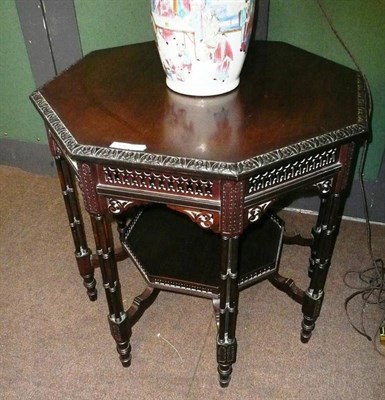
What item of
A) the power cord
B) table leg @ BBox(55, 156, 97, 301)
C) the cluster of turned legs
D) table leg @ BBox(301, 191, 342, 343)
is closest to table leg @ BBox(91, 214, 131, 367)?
the cluster of turned legs

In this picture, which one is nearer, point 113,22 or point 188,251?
point 188,251

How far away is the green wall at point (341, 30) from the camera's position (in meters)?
1.28

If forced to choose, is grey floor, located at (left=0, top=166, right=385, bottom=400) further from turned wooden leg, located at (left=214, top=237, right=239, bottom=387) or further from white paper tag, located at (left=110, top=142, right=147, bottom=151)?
white paper tag, located at (left=110, top=142, right=147, bottom=151)

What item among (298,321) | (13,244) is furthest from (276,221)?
(13,244)

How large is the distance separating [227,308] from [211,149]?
15.2 inches

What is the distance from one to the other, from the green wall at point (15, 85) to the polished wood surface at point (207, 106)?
2.12 feet

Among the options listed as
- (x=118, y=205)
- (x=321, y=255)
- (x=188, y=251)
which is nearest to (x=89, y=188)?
(x=118, y=205)

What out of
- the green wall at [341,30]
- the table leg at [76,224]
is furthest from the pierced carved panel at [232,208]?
the green wall at [341,30]

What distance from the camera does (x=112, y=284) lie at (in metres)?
1.06

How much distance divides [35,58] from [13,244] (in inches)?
26.7

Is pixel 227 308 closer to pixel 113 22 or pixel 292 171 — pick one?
pixel 292 171

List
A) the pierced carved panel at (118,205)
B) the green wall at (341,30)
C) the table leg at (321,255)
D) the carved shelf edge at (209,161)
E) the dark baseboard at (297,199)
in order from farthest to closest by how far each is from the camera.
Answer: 1. the dark baseboard at (297,199)
2. the green wall at (341,30)
3. the table leg at (321,255)
4. the pierced carved panel at (118,205)
5. the carved shelf edge at (209,161)

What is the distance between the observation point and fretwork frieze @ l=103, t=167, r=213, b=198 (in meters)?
0.81

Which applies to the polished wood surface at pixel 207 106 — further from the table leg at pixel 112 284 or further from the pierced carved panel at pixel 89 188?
the table leg at pixel 112 284
